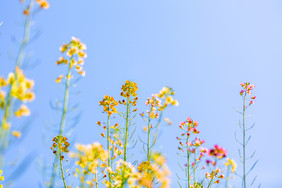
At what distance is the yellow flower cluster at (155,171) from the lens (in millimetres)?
2104

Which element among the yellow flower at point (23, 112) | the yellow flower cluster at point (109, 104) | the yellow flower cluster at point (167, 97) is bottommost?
the yellow flower at point (23, 112)

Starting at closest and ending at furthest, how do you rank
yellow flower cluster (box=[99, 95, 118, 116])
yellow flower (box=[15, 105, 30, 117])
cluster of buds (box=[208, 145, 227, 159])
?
yellow flower (box=[15, 105, 30, 117]), cluster of buds (box=[208, 145, 227, 159]), yellow flower cluster (box=[99, 95, 118, 116])

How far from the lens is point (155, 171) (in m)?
2.74

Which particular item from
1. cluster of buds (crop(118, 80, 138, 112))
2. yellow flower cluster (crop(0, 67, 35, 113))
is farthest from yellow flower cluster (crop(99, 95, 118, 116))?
yellow flower cluster (crop(0, 67, 35, 113))

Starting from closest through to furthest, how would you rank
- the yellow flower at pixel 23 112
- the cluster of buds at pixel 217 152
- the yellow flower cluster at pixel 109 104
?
the yellow flower at pixel 23 112
the cluster of buds at pixel 217 152
the yellow flower cluster at pixel 109 104

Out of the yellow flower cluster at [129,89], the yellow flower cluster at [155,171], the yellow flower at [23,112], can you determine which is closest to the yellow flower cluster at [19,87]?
the yellow flower at [23,112]

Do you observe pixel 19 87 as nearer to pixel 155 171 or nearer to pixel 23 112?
pixel 23 112

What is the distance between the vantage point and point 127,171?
2.57 meters

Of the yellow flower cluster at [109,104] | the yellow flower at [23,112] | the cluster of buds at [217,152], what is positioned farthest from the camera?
the yellow flower cluster at [109,104]

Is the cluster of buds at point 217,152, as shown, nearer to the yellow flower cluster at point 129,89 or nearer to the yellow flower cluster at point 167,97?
the yellow flower cluster at point 167,97

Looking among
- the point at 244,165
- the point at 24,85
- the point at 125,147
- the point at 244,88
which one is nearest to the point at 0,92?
the point at 24,85

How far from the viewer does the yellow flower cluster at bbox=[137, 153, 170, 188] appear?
2104mm

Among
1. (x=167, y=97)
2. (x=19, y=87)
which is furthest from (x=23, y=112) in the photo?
(x=167, y=97)

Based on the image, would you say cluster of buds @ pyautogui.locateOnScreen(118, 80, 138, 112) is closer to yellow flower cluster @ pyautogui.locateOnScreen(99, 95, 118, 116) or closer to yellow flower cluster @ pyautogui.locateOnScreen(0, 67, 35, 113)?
yellow flower cluster @ pyautogui.locateOnScreen(99, 95, 118, 116)
